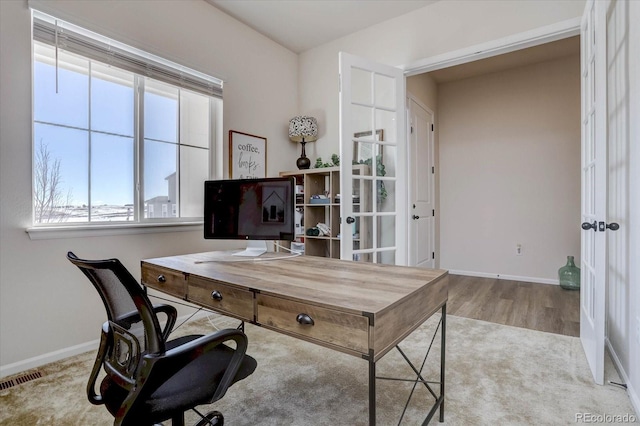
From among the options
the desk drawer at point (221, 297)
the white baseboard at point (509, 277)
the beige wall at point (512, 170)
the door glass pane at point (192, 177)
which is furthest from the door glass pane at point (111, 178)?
the white baseboard at point (509, 277)

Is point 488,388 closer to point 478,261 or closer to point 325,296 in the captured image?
point 325,296

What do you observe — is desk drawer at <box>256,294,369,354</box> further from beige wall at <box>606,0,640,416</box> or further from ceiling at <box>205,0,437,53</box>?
ceiling at <box>205,0,437,53</box>

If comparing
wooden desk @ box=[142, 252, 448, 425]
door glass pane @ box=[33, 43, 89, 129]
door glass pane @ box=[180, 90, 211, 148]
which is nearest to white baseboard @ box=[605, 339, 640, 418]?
wooden desk @ box=[142, 252, 448, 425]

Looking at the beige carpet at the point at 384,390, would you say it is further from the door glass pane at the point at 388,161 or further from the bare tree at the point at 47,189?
the door glass pane at the point at 388,161

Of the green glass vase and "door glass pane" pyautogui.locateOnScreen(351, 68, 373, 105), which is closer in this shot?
"door glass pane" pyautogui.locateOnScreen(351, 68, 373, 105)

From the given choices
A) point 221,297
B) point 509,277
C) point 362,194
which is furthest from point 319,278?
point 509,277

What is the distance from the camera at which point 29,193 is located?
2074mm

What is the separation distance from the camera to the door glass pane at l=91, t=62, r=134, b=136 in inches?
95.1

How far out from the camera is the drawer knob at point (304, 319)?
109cm

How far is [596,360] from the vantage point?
1861 millimetres

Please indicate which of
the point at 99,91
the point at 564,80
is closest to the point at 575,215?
the point at 564,80

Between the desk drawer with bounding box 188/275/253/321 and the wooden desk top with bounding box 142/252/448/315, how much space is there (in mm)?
31

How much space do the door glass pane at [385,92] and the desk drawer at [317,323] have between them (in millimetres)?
2492

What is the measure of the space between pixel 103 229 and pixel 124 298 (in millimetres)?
1539
